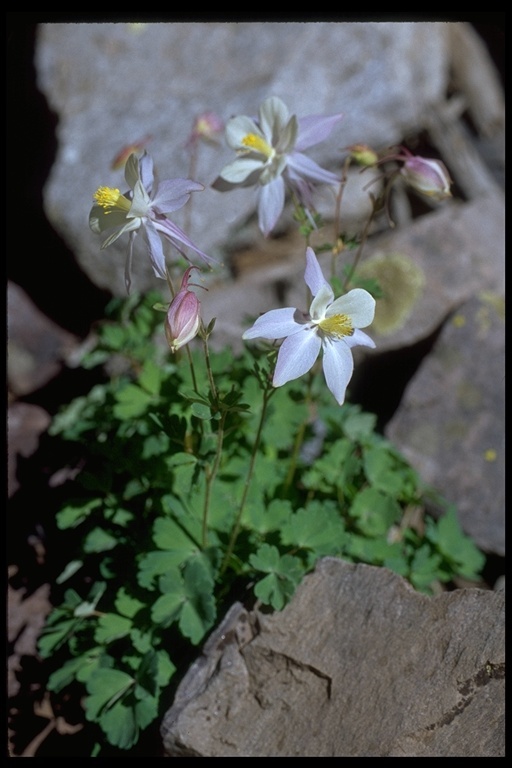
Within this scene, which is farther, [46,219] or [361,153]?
[46,219]

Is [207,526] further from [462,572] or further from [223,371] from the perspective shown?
[462,572]

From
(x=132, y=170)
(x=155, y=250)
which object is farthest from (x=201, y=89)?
(x=155, y=250)

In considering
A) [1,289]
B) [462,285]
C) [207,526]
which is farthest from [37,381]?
[462,285]

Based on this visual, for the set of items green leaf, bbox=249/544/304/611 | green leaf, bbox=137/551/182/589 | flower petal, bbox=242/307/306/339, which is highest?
flower petal, bbox=242/307/306/339

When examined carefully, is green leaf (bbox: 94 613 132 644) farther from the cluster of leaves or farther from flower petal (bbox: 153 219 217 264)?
flower petal (bbox: 153 219 217 264)

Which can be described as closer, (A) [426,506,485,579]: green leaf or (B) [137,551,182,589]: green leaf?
(B) [137,551,182,589]: green leaf

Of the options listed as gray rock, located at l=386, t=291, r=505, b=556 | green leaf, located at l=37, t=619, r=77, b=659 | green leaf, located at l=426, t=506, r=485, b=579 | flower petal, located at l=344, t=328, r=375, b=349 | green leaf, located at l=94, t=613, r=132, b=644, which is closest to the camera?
flower petal, located at l=344, t=328, r=375, b=349

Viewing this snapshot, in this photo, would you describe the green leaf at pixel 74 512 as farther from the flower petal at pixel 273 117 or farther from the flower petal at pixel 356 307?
the flower petal at pixel 273 117

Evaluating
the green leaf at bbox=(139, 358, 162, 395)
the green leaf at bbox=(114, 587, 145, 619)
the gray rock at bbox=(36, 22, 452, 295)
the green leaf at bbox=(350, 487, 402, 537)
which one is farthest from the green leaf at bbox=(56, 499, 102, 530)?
the gray rock at bbox=(36, 22, 452, 295)
